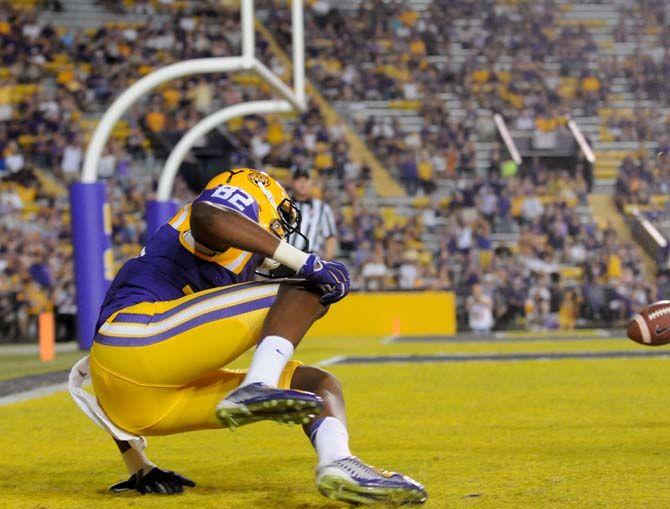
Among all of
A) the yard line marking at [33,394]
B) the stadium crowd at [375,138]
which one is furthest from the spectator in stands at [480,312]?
the yard line marking at [33,394]

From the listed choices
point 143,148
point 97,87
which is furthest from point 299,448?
point 97,87

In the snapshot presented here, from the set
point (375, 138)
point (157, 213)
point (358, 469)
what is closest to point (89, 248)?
point (157, 213)

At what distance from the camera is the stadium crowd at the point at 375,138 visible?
17.3 m

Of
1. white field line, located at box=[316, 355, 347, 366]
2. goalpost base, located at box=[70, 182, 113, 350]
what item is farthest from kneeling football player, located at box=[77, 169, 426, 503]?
goalpost base, located at box=[70, 182, 113, 350]

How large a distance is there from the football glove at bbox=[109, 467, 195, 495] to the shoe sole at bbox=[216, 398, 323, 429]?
71 centimetres

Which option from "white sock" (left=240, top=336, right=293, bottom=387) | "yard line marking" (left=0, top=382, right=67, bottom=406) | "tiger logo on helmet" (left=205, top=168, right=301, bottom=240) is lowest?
"yard line marking" (left=0, top=382, right=67, bottom=406)

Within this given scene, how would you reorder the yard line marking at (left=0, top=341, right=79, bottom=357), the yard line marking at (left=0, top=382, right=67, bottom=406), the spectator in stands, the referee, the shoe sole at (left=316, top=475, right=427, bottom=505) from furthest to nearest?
1. the spectator in stands
2. the yard line marking at (left=0, top=341, right=79, bottom=357)
3. the referee
4. the yard line marking at (left=0, top=382, right=67, bottom=406)
5. the shoe sole at (left=316, top=475, right=427, bottom=505)

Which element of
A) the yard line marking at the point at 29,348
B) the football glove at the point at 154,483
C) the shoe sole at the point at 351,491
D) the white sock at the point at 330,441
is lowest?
the yard line marking at the point at 29,348

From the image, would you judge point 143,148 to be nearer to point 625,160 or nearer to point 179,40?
point 179,40

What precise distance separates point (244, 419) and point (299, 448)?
1766 millimetres

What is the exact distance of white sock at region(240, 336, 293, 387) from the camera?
3.09 m

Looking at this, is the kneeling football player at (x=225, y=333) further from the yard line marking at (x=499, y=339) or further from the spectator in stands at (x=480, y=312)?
the spectator in stands at (x=480, y=312)

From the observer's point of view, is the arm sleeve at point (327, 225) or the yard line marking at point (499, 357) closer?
the yard line marking at point (499, 357)

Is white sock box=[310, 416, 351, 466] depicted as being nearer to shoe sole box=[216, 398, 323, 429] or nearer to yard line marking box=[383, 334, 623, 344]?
shoe sole box=[216, 398, 323, 429]
